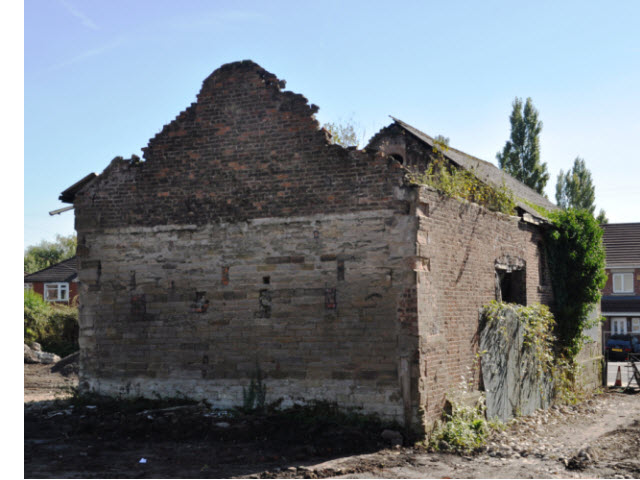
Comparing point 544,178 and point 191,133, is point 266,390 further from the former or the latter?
point 544,178

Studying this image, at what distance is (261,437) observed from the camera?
11.4 meters

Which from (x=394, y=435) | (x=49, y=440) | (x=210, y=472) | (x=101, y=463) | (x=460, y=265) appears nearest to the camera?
(x=210, y=472)

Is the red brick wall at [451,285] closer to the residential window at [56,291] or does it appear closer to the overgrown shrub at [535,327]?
the overgrown shrub at [535,327]

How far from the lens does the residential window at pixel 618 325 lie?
39.1m

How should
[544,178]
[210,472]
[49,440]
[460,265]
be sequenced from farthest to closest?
[544,178], [460,265], [49,440], [210,472]

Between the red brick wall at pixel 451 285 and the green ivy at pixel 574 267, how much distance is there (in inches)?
175

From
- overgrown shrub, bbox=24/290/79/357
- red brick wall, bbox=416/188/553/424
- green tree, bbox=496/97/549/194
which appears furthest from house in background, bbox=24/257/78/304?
red brick wall, bbox=416/188/553/424

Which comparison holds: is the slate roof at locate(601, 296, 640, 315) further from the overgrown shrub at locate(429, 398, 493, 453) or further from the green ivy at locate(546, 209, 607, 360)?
the overgrown shrub at locate(429, 398, 493, 453)

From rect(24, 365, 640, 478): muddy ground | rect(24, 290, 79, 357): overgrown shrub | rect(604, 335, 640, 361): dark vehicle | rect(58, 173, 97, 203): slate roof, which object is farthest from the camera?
rect(604, 335, 640, 361): dark vehicle

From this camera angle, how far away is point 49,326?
29.8 metres

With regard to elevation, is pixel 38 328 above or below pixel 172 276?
below

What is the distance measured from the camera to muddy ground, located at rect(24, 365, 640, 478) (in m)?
9.63

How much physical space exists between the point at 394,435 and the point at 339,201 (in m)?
4.23

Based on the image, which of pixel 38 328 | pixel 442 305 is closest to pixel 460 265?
pixel 442 305
